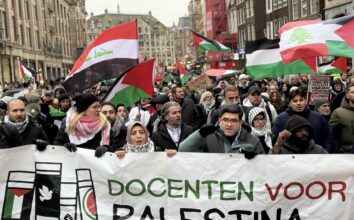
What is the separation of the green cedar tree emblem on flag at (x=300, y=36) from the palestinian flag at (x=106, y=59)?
2.21m

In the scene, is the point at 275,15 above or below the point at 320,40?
above

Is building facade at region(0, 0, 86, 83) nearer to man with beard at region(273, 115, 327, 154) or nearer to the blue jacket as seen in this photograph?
the blue jacket

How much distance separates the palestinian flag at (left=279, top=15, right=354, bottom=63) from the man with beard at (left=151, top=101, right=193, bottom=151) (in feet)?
5.82

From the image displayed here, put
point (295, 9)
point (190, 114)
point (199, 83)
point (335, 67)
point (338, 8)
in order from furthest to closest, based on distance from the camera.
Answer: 1. point (295, 9)
2. point (338, 8)
3. point (199, 83)
4. point (335, 67)
5. point (190, 114)

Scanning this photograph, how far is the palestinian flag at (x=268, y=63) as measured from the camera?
7449mm

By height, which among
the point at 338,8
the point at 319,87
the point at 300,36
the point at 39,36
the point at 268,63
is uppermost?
the point at 39,36

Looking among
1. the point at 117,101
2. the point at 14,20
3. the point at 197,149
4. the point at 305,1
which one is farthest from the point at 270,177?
the point at 14,20

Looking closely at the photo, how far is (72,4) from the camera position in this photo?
80500 millimetres

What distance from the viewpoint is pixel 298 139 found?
4.59 m

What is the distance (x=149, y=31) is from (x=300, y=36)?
16004cm

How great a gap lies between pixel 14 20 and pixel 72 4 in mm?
33273

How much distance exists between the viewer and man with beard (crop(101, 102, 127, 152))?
206 inches

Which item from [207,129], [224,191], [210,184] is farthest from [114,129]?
[224,191]

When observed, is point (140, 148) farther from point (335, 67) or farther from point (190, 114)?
point (335, 67)
